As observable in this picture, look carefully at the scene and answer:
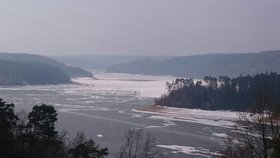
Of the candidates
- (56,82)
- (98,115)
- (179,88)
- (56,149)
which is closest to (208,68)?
(56,82)

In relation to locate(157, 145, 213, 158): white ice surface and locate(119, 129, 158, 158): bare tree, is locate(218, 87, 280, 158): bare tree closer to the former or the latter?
locate(119, 129, 158, 158): bare tree

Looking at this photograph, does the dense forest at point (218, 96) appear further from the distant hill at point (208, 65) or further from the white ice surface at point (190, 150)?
the distant hill at point (208, 65)

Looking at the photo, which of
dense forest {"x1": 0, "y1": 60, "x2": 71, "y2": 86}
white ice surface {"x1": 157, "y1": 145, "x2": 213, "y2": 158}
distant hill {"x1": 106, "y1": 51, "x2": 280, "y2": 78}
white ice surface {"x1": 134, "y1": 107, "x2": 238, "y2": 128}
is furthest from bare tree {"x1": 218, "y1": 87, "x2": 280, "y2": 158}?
distant hill {"x1": 106, "y1": 51, "x2": 280, "y2": 78}

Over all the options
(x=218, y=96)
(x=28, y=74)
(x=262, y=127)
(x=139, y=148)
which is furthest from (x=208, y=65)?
(x=262, y=127)

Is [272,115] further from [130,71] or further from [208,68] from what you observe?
[130,71]

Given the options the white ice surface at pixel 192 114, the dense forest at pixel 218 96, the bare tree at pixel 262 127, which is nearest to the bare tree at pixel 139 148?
the bare tree at pixel 262 127

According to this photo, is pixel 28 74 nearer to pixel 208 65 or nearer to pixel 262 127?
pixel 208 65
